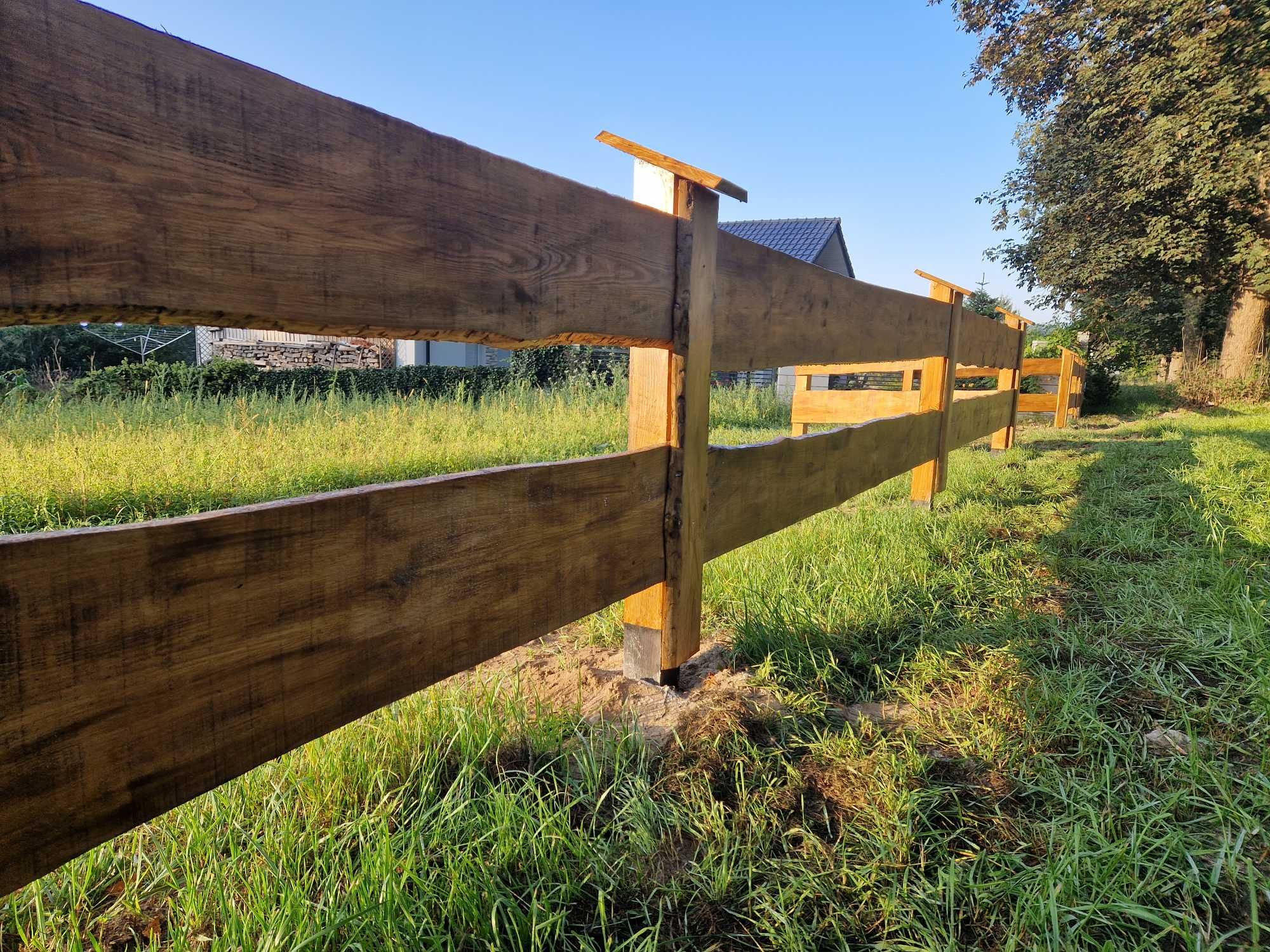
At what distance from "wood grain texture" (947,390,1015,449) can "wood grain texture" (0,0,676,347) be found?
4.44 meters

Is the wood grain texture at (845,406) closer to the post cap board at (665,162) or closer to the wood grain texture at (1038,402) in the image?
the wood grain texture at (1038,402)

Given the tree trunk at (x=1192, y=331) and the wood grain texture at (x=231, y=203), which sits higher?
the tree trunk at (x=1192, y=331)

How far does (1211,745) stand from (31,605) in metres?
2.43

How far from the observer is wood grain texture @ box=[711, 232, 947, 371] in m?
2.22

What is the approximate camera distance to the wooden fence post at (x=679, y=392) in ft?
6.40

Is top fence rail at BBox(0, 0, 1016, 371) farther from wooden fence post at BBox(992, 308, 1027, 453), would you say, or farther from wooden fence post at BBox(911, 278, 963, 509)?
wooden fence post at BBox(992, 308, 1027, 453)

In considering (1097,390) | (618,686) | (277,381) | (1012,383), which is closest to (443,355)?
(277,381)

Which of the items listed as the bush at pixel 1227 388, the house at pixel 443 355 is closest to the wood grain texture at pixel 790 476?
the house at pixel 443 355

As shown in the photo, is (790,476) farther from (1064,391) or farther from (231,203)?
(1064,391)

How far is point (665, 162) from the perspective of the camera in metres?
1.92

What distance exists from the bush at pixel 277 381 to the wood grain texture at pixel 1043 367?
829cm

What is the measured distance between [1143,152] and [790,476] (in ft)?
55.0

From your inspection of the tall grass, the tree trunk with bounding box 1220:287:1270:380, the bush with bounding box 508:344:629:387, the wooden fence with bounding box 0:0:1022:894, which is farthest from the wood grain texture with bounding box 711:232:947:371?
the tree trunk with bounding box 1220:287:1270:380

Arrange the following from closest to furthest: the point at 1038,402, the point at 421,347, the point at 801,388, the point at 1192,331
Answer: the point at 801,388 < the point at 1038,402 < the point at 421,347 < the point at 1192,331
